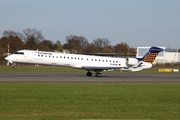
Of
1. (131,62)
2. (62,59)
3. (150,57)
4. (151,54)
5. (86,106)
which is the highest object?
(151,54)

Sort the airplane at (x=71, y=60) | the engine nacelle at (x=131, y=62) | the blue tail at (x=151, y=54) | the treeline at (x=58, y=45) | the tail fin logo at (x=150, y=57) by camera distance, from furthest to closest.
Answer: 1. the treeline at (x=58, y=45)
2. the tail fin logo at (x=150, y=57)
3. the blue tail at (x=151, y=54)
4. the engine nacelle at (x=131, y=62)
5. the airplane at (x=71, y=60)

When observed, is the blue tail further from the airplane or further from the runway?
the runway

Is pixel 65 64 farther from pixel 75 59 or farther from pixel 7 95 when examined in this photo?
pixel 7 95

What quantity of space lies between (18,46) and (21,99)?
103 meters

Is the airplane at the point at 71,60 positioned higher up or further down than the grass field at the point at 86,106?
higher up

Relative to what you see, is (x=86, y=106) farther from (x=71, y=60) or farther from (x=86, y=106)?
(x=71, y=60)

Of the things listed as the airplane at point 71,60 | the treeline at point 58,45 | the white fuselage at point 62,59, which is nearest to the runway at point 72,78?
the airplane at point 71,60

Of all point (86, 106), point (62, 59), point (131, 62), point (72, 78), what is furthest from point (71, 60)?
point (86, 106)

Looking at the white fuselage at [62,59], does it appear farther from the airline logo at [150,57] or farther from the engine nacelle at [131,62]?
the airline logo at [150,57]

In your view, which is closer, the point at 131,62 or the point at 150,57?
the point at 131,62

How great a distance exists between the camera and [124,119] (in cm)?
1330

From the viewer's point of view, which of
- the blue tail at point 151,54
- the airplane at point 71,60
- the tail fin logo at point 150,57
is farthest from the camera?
the tail fin logo at point 150,57

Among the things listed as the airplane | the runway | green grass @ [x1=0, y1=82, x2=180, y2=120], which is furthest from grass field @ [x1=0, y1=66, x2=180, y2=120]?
the airplane

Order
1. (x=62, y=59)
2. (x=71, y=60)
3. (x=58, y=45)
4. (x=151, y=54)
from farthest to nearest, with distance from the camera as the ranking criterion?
1. (x=58, y=45)
2. (x=151, y=54)
3. (x=71, y=60)
4. (x=62, y=59)
